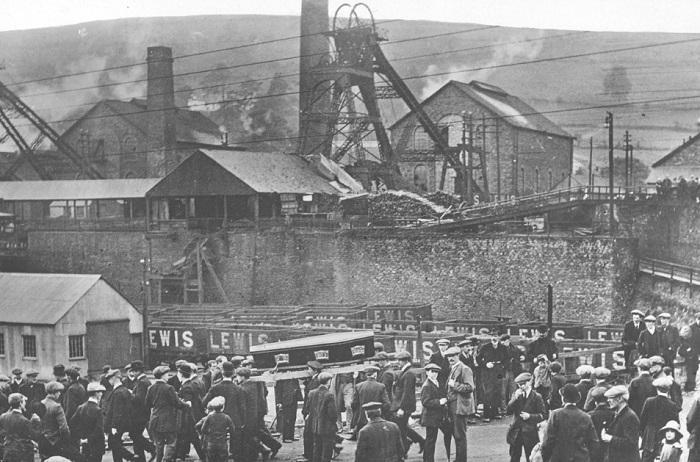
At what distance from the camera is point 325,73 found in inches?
1831

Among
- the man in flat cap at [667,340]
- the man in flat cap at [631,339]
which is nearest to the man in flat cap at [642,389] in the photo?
the man in flat cap at [667,340]

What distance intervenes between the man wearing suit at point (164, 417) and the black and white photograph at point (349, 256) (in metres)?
0.03

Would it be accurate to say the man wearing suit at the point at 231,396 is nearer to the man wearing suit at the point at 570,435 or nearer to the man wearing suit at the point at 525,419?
the man wearing suit at the point at 525,419

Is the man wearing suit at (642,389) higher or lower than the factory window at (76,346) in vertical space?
higher

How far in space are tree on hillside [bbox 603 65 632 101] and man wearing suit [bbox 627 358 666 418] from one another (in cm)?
6482

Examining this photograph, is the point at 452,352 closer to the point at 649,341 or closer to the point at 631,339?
the point at 649,341

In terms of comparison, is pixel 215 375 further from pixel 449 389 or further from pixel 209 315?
pixel 209 315

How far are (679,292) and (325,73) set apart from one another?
2374cm

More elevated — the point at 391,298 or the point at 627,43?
the point at 627,43

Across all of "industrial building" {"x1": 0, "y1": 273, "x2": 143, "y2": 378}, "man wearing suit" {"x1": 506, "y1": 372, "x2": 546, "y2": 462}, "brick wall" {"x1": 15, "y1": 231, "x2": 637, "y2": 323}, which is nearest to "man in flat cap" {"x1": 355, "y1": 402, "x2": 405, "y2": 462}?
"man wearing suit" {"x1": 506, "y1": 372, "x2": 546, "y2": 462}

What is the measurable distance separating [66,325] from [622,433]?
64.7 ft

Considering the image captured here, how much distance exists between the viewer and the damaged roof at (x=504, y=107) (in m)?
56.9

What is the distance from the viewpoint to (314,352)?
566 inches

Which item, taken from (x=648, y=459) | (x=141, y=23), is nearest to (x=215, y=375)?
(x=648, y=459)
